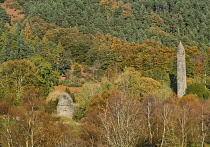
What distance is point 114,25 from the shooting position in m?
76.8

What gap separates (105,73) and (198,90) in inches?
691

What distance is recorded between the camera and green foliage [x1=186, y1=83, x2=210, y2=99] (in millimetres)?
43406

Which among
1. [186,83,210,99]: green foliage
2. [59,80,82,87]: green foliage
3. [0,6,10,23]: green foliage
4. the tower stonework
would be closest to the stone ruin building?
[59,80,82,87]: green foliage

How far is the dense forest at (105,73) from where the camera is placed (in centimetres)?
2233

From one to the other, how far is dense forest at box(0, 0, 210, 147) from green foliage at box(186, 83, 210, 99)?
14 cm

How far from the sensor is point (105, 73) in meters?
55.6

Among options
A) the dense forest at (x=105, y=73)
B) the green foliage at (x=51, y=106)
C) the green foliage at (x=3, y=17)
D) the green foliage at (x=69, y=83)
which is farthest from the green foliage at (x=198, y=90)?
the green foliage at (x=3, y=17)

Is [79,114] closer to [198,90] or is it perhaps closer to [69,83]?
[69,83]

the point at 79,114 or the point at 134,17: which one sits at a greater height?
the point at 134,17

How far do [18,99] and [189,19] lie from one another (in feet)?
195

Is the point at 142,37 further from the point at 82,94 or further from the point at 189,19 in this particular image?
the point at 82,94

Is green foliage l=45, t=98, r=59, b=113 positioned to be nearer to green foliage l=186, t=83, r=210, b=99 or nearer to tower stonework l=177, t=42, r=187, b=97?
tower stonework l=177, t=42, r=187, b=97

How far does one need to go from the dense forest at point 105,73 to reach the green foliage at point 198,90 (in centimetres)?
14

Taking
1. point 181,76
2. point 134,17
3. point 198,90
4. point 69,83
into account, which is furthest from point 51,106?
point 134,17
